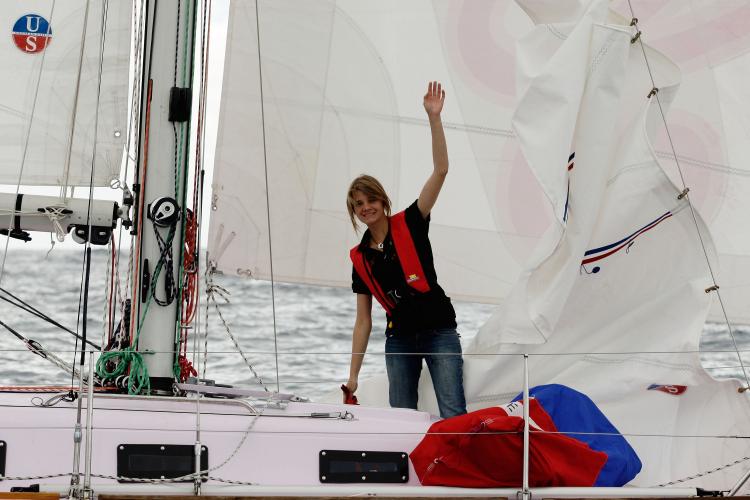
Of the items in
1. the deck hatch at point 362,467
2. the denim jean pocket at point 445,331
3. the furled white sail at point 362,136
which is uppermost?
the furled white sail at point 362,136

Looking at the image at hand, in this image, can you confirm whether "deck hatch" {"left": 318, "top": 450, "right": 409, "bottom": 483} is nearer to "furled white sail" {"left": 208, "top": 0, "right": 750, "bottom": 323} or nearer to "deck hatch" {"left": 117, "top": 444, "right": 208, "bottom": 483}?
"deck hatch" {"left": 117, "top": 444, "right": 208, "bottom": 483}

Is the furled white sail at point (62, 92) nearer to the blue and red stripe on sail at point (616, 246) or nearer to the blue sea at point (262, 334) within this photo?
the blue sea at point (262, 334)

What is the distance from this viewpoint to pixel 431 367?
425cm

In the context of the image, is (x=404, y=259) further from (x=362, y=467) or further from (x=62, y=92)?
(x=62, y=92)

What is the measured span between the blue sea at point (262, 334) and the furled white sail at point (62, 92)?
0.48m

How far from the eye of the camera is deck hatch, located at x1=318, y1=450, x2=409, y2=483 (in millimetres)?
3656

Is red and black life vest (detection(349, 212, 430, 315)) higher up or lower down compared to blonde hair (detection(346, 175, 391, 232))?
lower down

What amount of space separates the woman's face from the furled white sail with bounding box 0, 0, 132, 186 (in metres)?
0.91

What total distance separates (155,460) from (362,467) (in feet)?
1.82

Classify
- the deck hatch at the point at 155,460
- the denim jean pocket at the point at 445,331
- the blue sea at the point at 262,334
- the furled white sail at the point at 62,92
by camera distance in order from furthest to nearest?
1. the blue sea at the point at 262,334
2. the furled white sail at the point at 62,92
3. the denim jean pocket at the point at 445,331
4. the deck hatch at the point at 155,460

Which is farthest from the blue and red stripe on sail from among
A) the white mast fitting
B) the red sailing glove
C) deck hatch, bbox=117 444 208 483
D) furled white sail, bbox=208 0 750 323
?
deck hatch, bbox=117 444 208 483

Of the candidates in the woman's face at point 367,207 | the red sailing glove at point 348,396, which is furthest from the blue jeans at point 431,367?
the woman's face at point 367,207

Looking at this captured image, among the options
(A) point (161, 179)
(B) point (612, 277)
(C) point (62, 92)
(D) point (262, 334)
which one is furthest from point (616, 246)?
(D) point (262, 334)

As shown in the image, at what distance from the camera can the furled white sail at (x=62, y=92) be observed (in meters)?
4.55
